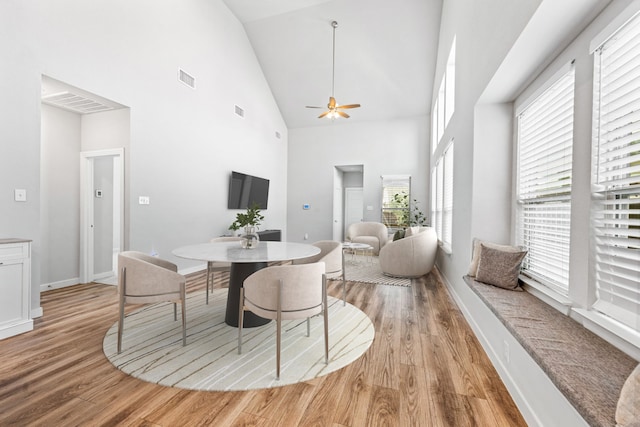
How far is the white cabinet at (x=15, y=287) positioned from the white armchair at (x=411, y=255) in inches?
165

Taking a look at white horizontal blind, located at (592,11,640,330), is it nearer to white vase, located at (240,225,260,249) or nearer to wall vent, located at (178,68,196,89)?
white vase, located at (240,225,260,249)

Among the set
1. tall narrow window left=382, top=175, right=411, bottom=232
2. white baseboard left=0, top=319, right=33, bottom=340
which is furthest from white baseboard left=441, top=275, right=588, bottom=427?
tall narrow window left=382, top=175, right=411, bottom=232

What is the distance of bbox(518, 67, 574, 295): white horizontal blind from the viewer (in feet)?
5.77

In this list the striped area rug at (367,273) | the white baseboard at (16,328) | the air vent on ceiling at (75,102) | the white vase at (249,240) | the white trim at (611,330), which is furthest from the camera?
the striped area rug at (367,273)

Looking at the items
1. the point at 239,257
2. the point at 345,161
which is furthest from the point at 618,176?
the point at 345,161

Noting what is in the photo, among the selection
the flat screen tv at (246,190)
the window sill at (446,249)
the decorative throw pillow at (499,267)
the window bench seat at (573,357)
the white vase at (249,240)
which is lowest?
the window bench seat at (573,357)

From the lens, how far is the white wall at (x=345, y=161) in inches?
299

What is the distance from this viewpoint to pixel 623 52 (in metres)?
1.30

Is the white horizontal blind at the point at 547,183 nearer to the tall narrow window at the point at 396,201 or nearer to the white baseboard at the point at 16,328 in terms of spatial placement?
the white baseboard at the point at 16,328

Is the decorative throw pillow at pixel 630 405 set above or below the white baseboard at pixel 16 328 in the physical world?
above

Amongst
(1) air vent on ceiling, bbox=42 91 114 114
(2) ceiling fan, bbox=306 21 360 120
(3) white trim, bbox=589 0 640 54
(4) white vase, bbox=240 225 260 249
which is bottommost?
(4) white vase, bbox=240 225 260 249

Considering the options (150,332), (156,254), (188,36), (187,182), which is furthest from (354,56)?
(150,332)

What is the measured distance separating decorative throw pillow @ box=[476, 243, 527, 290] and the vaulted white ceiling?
5.12 meters

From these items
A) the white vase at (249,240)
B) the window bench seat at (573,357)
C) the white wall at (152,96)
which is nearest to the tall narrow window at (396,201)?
the white wall at (152,96)
